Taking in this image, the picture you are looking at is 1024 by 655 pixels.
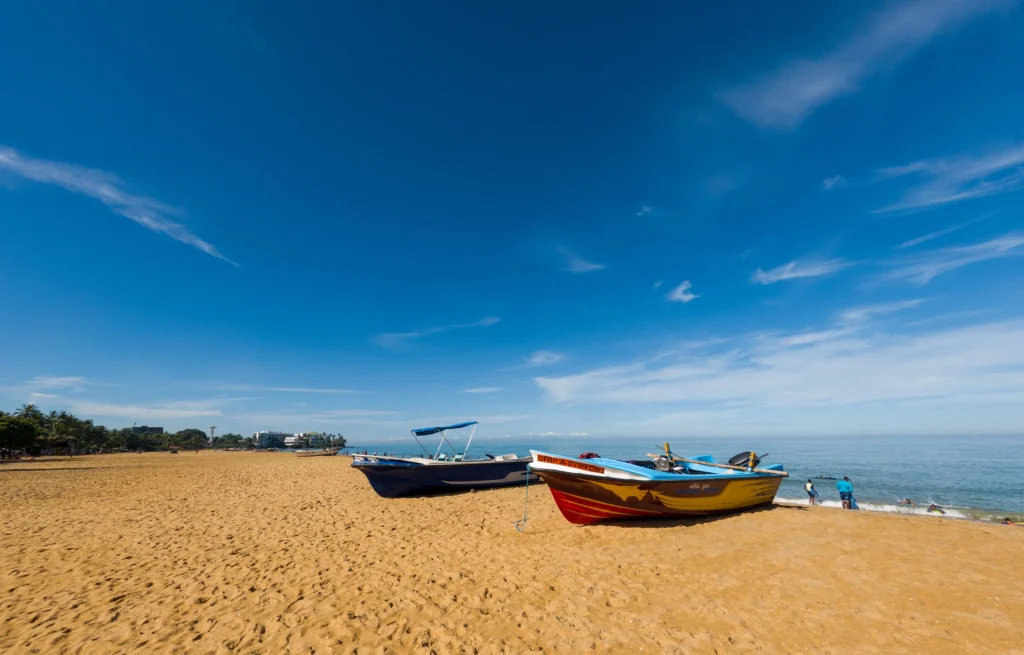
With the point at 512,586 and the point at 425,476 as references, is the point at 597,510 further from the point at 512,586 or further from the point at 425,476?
the point at 425,476

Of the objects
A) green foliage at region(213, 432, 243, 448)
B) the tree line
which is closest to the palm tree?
the tree line

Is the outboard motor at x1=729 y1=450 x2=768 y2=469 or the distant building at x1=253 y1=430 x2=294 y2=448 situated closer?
the outboard motor at x1=729 y1=450 x2=768 y2=469

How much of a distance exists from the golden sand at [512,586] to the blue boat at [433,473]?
4.34 m

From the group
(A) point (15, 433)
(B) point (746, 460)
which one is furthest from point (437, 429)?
(A) point (15, 433)

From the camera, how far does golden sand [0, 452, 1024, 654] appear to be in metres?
5.37

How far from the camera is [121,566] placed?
28.0 feet

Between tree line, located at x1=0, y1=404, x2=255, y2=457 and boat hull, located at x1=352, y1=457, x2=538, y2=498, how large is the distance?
51614mm

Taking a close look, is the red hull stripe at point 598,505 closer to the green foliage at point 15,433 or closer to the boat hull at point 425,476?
the boat hull at point 425,476

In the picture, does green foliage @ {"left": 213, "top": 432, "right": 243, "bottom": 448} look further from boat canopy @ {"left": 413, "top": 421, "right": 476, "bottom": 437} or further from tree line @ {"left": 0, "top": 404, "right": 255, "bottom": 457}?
boat canopy @ {"left": 413, "top": 421, "right": 476, "bottom": 437}

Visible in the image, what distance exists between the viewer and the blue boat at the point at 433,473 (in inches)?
684

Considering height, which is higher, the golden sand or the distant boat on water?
the distant boat on water

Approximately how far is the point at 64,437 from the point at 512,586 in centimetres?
9861

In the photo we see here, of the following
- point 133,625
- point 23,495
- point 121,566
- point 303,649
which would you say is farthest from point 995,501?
point 23,495

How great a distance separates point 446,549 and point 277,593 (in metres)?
3.94
